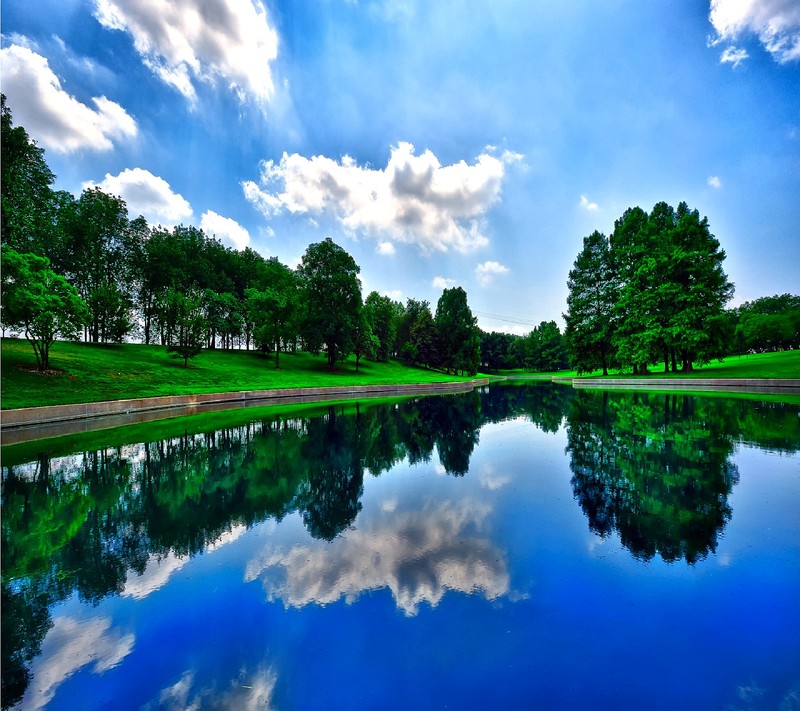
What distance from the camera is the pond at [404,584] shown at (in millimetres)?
2945

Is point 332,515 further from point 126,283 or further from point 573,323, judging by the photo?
point 126,283

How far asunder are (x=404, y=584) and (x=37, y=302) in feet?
80.5

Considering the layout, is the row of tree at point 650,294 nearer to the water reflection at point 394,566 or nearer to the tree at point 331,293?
the tree at point 331,293

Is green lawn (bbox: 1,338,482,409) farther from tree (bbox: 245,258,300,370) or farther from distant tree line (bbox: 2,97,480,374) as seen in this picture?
tree (bbox: 245,258,300,370)

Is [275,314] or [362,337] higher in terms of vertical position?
[275,314]

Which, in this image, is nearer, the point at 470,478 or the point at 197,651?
the point at 197,651

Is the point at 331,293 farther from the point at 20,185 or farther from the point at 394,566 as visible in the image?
the point at 394,566

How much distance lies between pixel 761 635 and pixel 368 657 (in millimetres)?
3579

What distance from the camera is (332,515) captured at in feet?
21.4

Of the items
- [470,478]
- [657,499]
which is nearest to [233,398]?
[470,478]

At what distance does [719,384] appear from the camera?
30312 mm

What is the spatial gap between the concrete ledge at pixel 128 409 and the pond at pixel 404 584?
20.2ft

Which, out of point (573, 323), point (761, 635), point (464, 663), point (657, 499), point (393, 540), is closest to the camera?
point (464, 663)

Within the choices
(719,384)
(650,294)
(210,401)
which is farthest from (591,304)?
(210,401)
